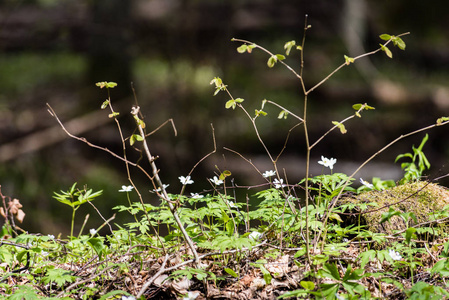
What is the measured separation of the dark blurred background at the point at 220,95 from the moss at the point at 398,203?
447 centimetres

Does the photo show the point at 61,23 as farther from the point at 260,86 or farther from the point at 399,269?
the point at 399,269

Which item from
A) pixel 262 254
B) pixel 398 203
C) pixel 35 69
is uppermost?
pixel 398 203

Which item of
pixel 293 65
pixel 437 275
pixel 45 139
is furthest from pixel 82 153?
pixel 437 275

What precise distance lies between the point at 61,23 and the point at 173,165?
5.55 m

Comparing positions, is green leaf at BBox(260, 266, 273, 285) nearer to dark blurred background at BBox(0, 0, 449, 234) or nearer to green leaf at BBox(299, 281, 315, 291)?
green leaf at BBox(299, 281, 315, 291)

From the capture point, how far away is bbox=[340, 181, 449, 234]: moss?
6.72 feet

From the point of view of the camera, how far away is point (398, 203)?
2086 millimetres

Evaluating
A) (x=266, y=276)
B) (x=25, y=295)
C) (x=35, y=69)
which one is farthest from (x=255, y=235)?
(x=35, y=69)

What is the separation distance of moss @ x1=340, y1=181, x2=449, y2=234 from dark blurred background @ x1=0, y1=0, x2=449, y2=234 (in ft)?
14.7

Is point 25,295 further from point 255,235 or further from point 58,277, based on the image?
point 255,235

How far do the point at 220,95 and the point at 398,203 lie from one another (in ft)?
17.6

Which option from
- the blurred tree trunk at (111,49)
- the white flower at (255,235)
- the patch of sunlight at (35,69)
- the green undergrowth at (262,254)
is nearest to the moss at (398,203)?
the green undergrowth at (262,254)

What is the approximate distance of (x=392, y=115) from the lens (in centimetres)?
750

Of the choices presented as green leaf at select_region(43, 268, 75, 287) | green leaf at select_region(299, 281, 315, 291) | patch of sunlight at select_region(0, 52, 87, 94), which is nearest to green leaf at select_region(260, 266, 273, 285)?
green leaf at select_region(299, 281, 315, 291)
